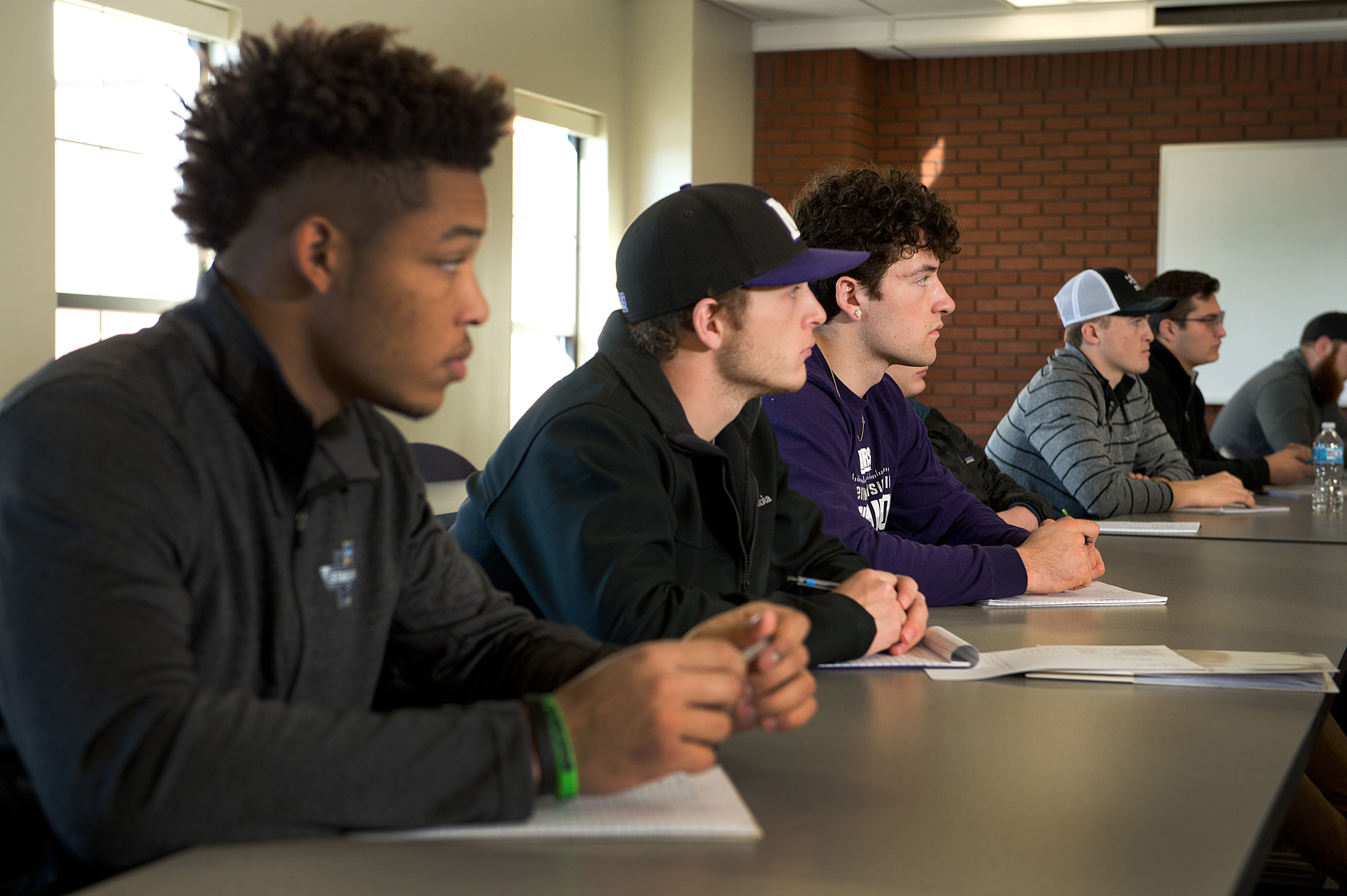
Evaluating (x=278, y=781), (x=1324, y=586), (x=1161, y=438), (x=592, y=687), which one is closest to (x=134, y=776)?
(x=278, y=781)

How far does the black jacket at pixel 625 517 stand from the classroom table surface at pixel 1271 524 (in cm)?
171

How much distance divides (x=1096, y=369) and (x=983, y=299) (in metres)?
4.12

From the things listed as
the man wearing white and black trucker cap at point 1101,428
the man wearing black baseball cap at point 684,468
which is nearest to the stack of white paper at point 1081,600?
the man wearing black baseball cap at point 684,468

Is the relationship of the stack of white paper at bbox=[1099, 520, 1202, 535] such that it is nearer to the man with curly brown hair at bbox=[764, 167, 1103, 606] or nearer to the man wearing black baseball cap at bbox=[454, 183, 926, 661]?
the man with curly brown hair at bbox=[764, 167, 1103, 606]

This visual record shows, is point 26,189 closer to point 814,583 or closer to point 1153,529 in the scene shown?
point 814,583

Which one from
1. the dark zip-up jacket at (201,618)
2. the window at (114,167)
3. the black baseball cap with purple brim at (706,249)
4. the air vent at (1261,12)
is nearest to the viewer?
the dark zip-up jacket at (201,618)

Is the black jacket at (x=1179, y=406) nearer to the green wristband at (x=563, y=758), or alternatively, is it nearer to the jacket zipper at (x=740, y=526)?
the jacket zipper at (x=740, y=526)

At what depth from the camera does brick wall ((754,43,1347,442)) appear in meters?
7.49

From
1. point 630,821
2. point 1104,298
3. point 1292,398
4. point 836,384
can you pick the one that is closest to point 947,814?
point 630,821

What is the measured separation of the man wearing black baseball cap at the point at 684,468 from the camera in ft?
4.87

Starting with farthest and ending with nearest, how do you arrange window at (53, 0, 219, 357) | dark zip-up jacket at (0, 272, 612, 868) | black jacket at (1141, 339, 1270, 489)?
black jacket at (1141, 339, 1270, 489)
window at (53, 0, 219, 357)
dark zip-up jacket at (0, 272, 612, 868)

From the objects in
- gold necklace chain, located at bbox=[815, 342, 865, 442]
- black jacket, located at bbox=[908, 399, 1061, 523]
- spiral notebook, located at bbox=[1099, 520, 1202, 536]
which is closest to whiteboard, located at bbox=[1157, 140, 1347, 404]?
black jacket, located at bbox=[908, 399, 1061, 523]

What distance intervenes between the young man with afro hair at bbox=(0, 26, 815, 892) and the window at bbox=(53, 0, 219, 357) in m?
3.30

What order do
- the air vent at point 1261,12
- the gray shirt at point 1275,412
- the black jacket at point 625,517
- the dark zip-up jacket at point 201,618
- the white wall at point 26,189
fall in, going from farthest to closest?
the air vent at point 1261,12, the gray shirt at point 1275,412, the white wall at point 26,189, the black jacket at point 625,517, the dark zip-up jacket at point 201,618
